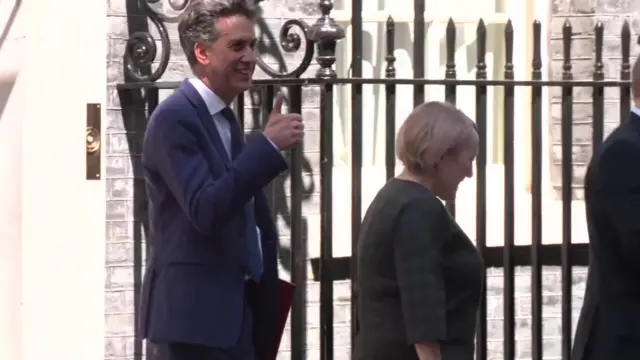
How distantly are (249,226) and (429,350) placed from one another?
1.99 ft

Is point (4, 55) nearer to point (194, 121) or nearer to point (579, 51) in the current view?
point (194, 121)

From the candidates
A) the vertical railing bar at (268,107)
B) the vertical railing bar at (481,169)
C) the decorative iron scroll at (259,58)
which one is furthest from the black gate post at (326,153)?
the vertical railing bar at (481,169)

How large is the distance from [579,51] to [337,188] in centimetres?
145

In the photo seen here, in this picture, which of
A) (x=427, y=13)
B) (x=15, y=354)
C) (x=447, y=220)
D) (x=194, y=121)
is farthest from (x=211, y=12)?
(x=427, y=13)

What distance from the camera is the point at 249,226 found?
323 cm

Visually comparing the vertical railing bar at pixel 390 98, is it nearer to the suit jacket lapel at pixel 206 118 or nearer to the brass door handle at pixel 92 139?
the brass door handle at pixel 92 139

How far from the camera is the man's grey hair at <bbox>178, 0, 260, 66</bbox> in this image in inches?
125

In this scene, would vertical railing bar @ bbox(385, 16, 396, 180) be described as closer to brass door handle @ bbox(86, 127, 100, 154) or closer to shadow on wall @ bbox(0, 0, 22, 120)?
brass door handle @ bbox(86, 127, 100, 154)

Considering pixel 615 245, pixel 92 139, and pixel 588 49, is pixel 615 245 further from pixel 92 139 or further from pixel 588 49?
pixel 588 49

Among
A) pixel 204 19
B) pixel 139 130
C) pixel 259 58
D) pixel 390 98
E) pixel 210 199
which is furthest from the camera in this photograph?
pixel 139 130

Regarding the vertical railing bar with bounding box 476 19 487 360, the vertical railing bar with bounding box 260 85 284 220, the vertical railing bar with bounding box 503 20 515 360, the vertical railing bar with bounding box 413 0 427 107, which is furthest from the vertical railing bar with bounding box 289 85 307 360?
the vertical railing bar with bounding box 503 20 515 360

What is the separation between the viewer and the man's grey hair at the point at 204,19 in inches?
125

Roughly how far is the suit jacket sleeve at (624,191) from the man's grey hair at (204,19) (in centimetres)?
110

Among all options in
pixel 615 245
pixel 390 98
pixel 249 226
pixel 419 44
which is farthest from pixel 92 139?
pixel 615 245
